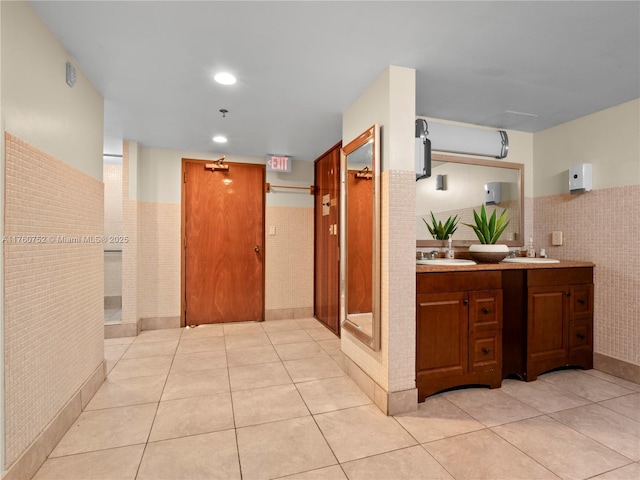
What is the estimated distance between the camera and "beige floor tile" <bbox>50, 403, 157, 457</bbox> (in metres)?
1.71

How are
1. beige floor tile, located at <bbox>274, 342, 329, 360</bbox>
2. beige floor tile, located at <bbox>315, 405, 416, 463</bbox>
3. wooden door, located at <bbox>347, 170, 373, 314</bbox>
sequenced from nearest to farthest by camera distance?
beige floor tile, located at <bbox>315, 405, 416, 463</bbox>
wooden door, located at <bbox>347, 170, 373, 314</bbox>
beige floor tile, located at <bbox>274, 342, 329, 360</bbox>

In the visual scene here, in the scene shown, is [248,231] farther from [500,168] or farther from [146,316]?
[500,168]

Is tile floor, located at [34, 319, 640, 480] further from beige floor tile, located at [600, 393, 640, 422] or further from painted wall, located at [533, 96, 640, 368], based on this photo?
painted wall, located at [533, 96, 640, 368]

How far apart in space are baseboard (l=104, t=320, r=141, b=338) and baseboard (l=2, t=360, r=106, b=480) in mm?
1353

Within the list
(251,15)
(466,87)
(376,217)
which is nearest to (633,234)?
(466,87)

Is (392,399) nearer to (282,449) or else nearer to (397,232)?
(282,449)

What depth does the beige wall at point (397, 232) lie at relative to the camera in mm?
2043

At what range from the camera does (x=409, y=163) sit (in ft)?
6.88

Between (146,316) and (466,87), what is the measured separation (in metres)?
3.97

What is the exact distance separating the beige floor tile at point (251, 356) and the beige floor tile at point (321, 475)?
145cm

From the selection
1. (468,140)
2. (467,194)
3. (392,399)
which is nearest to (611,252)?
(467,194)

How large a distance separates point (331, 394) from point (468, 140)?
7.92ft

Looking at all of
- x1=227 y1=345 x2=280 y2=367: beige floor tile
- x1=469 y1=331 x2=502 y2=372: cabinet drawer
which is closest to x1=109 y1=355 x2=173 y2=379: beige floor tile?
x1=227 y1=345 x2=280 y2=367: beige floor tile

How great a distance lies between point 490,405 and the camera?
2.12m
